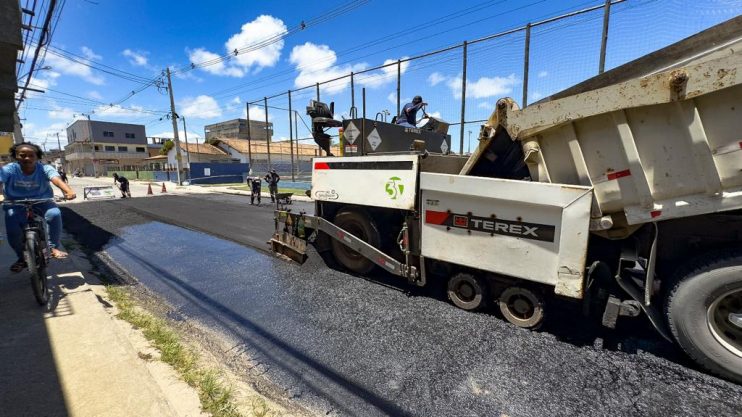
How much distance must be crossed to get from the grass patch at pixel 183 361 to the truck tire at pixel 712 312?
3.10 m

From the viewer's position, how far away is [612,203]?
262 centimetres

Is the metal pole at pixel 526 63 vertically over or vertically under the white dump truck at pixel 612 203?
over

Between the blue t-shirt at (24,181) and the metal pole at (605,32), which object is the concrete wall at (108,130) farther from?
the metal pole at (605,32)

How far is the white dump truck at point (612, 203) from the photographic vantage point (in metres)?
2.25

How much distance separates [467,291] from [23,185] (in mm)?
5303

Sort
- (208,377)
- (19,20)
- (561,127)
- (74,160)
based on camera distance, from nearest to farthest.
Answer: (208,377), (561,127), (19,20), (74,160)

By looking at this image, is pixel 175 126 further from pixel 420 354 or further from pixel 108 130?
pixel 108 130

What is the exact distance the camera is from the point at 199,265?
5.48 metres

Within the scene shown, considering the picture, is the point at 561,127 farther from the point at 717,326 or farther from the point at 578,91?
the point at 717,326

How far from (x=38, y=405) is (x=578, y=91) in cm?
458

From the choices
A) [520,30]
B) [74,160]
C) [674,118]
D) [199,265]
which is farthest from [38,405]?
[74,160]

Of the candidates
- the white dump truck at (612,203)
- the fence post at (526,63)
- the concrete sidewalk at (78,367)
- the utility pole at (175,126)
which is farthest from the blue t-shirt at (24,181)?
the utility pole at (175,126)

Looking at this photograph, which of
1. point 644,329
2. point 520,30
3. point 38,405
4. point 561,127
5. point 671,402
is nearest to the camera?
point 38,405

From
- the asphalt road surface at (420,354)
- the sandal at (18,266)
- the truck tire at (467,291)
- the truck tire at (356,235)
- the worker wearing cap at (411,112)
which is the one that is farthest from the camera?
the worker wearing cap at (411,112)
